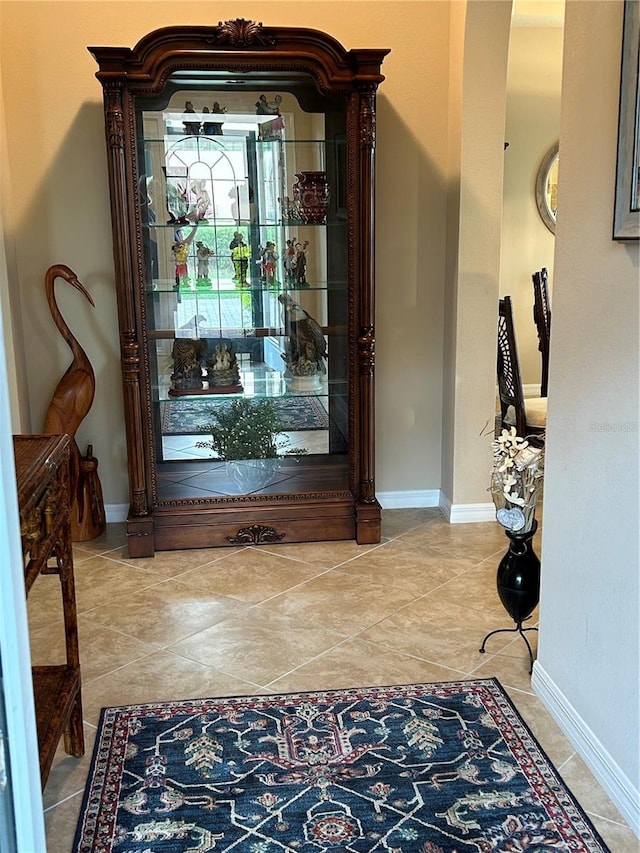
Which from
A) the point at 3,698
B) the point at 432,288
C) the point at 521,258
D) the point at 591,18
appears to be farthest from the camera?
the point at 521,258

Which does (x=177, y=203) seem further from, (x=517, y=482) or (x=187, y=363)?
(x=517, y=482)

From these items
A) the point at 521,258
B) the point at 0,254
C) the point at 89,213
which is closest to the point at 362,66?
the point at 89,213

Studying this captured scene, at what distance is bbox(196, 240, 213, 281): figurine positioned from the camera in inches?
151

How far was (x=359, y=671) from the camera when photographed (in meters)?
2.78

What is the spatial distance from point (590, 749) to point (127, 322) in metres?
2.47

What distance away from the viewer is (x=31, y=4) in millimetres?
3727

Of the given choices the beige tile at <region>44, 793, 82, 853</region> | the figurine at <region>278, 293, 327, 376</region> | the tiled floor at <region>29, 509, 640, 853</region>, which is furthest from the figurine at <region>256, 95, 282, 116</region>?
the beige tile at <region>44, 793, 82, 853</region>

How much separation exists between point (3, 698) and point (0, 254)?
113 inches

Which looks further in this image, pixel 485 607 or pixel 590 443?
pixel 485 607

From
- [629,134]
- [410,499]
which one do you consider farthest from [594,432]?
[410,499]

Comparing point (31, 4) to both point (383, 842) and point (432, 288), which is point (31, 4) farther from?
point (383, 842)

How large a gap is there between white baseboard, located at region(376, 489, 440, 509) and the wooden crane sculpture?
4.90 feet

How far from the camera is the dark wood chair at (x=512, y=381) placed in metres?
4.24

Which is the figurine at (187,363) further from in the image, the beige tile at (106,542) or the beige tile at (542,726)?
the beige tile at (542,726)
